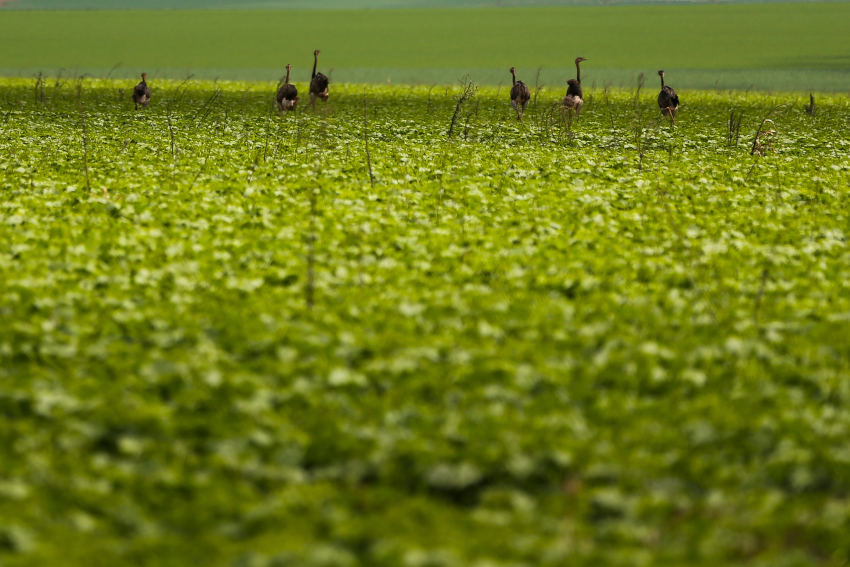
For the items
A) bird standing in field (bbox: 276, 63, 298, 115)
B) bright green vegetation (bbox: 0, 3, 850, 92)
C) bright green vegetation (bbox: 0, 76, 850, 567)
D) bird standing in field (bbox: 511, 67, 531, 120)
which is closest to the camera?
bright green vegetation (bbox: 0, 76, 850, 567)

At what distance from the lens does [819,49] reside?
224 feet

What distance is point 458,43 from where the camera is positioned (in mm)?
73625

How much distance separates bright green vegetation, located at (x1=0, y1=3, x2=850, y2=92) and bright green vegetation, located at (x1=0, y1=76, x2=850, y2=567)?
3413cm

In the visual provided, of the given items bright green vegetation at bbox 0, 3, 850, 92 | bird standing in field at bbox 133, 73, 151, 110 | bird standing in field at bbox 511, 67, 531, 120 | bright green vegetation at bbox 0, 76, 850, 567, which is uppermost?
bright green vegetation at bbox 0, 3, 850, 92

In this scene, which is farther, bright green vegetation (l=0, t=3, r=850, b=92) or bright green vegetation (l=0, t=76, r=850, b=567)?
bright green vegetation (l=0, t=3, r=850, b=92)

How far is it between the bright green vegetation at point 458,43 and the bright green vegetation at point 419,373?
112 feet

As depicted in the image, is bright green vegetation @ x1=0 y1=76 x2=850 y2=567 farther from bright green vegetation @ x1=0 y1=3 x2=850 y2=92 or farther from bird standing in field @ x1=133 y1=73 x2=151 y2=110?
bright green vegetation @ x1=0 y1=3 x2=850 y2=92

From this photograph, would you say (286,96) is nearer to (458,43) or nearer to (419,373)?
(419,373)

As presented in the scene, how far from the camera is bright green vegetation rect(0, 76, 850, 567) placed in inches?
209

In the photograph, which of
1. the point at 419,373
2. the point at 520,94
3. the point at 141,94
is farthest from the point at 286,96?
the point at 419,373

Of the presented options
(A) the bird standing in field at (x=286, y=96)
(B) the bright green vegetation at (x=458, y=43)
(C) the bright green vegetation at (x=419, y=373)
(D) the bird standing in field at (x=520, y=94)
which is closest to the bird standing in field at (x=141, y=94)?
(A) the bird standing in field at (x=286, y=96)

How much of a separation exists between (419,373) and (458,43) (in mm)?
69530

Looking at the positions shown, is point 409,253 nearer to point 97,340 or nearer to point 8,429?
point 97,340

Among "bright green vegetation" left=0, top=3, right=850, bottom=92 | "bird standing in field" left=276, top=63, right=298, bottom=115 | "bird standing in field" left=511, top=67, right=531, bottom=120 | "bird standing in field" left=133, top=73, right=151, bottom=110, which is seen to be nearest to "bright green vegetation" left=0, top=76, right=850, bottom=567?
"bird standing in field" left=276, top=63, right=298, bottom=115
